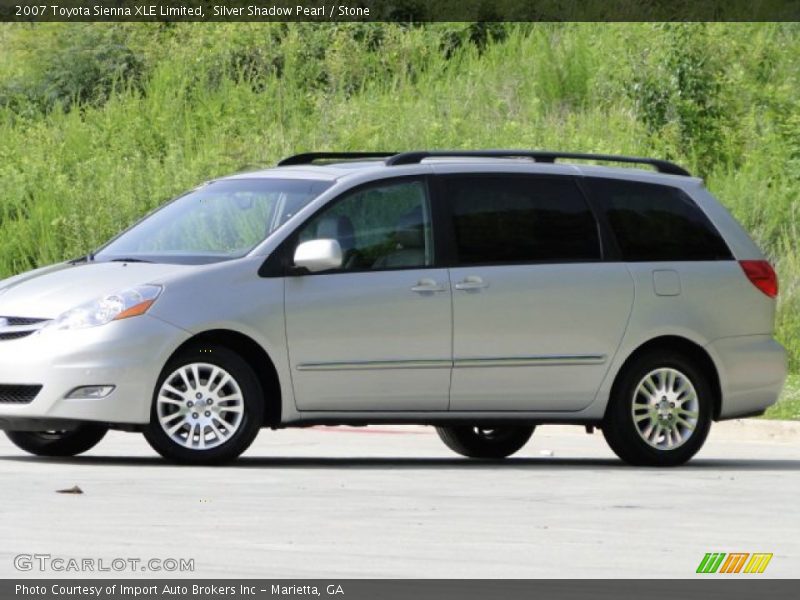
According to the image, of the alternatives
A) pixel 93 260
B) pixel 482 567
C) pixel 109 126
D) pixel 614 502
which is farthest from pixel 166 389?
pixel 109 126

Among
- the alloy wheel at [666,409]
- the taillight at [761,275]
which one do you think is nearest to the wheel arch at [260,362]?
the alloy wheel at [666,409]

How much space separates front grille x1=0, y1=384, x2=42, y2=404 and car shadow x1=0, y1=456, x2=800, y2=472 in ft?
2.40

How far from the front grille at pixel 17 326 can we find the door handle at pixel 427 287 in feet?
7.52

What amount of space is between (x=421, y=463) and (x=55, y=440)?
2411 millimetres

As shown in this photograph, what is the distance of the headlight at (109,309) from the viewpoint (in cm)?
1254

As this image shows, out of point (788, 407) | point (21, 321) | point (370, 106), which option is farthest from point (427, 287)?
point (370, 106)

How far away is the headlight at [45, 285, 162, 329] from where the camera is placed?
12.5 m

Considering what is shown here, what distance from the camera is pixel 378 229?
13.3m

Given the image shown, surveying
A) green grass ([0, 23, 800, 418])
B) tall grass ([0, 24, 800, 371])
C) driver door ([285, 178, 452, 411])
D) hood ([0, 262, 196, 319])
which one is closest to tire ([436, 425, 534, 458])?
driver door ([285, 178, 452, 411])

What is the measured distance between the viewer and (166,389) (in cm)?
1265

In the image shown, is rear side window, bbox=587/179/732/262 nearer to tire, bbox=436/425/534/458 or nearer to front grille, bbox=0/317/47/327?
tire, bbox=436/425/534/458

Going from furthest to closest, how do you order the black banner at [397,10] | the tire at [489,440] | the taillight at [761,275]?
the black banner at [397,10] → the tire at [489,440] → the taillight at [761,275]

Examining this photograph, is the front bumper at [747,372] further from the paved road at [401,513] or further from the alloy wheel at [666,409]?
the paved road at [401,513]
